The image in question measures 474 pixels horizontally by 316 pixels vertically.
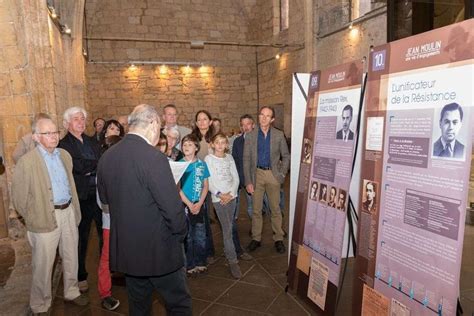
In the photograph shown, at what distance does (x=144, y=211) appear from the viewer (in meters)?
1.95

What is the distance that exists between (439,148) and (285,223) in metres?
3.64

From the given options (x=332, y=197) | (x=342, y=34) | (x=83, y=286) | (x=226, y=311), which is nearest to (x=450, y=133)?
(x=332, y=197)

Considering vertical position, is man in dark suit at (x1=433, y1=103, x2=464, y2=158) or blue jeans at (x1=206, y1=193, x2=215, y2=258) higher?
man in dark suit at (x1=433, y1=103, x2=464, y2=158)

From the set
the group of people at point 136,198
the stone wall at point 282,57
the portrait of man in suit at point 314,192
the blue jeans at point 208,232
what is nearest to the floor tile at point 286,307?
the group of people at point 136,198

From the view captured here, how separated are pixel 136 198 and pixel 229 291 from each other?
5.61ft

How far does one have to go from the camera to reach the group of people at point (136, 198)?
6.40 feet

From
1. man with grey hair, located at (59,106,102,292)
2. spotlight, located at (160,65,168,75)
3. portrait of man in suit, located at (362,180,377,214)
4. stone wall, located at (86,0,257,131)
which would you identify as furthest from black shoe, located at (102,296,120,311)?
spotlight, located at (160,65,168,75)

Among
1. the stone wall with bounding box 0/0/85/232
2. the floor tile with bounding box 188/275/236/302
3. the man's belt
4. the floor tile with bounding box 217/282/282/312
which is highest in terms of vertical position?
the stone wall with bounding box 0/0/85/232

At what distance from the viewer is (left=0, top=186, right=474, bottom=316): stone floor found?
2920 millimetres

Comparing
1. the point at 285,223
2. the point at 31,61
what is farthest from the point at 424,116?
the point at 31,61

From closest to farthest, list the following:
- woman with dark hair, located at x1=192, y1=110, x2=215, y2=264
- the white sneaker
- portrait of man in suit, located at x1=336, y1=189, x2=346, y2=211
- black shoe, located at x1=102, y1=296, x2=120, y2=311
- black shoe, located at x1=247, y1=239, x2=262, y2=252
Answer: portrait of man in suit, located at x1=336, y1=189, x2=346, y2=211
black shoe, located at x1=102, y1=296, x2=120, y2=311
the white sneaker
woman with dark hair, located at x1=192, y1=110, x2=215, y2=264
black shoe, located at x1=247, y1=239, x2=262, y2=252

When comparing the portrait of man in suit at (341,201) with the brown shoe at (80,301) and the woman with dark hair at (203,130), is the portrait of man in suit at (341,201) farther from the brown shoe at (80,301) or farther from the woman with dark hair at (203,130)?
the brown shoe at (80,301)

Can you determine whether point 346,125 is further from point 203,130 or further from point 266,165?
point 203,130

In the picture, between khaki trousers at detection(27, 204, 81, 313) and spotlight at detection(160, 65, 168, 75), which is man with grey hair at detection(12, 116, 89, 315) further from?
spotlight at detection(160, 65, 168, 75)
